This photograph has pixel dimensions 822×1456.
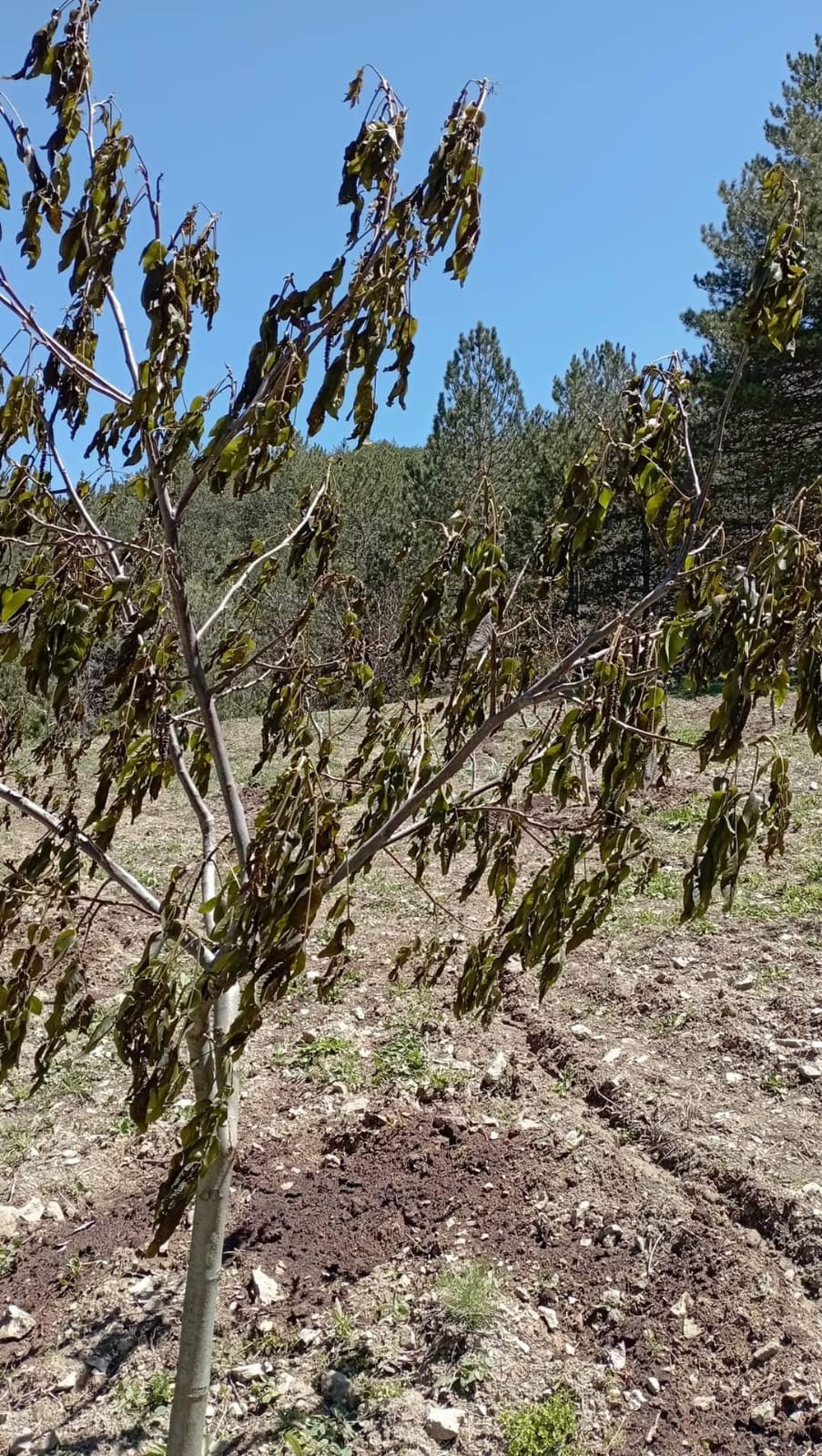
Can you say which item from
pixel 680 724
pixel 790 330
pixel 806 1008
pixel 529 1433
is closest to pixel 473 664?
pixel 790 330

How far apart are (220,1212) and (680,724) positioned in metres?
9.84

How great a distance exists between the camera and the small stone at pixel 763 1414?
2635 millimetres

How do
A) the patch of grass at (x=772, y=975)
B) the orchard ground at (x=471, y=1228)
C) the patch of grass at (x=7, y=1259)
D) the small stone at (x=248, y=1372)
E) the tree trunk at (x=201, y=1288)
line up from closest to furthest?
the tree trunk at (x=201, y=1288), the orchard ground at (x=471, y=1228), the small stone at (x=248, y=1372), the patch of grass at (x=7, y=1259), the patch of grass at (x=772, y=975)

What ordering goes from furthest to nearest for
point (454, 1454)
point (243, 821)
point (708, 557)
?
point (708, 557)
point (454, 1454)
point (243, 821)

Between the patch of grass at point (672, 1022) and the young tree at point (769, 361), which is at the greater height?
the young tree at point (769, 361)

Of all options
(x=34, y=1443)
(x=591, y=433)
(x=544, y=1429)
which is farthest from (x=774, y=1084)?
(x=591, y=433)

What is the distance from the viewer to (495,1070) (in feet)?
13.8

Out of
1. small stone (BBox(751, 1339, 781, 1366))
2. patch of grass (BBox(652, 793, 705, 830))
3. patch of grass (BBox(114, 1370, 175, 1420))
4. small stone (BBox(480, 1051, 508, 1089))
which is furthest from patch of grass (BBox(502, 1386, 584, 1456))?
patch of grass (BBox(652, 793, 705, 830))

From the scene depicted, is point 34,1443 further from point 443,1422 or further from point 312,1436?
point 443,1422

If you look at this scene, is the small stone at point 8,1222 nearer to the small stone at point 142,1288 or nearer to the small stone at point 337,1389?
the small stone at point 142,1288

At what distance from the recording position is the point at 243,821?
2.35 metres

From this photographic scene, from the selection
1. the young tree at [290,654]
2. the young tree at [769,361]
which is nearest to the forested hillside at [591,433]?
the young tree at [769,361]

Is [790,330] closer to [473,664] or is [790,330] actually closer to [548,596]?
[548,596]

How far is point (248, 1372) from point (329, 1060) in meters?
1.61
